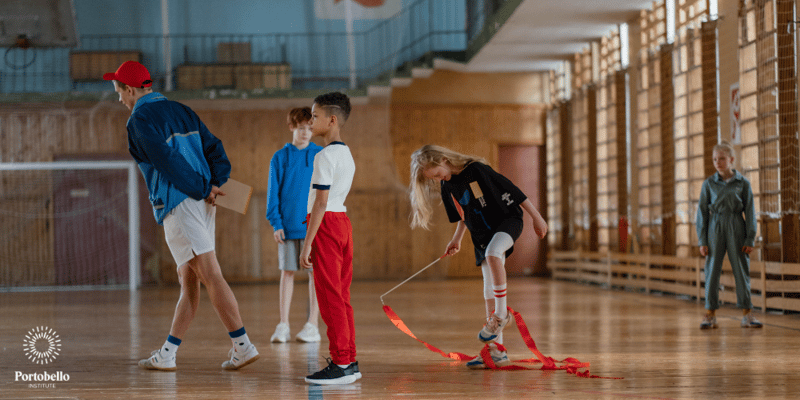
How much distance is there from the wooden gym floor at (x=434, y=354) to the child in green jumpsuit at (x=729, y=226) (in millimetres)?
308

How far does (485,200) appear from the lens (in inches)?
153

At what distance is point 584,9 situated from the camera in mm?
9562

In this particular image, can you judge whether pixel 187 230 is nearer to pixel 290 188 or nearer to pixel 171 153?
pixel 171 153

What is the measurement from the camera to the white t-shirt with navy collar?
3.25 meters

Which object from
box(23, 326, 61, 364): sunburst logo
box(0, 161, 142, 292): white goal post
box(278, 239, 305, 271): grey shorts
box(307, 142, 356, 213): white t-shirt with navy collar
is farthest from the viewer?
box(0, 161, 142, 292): white goal post

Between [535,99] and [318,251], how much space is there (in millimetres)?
10429

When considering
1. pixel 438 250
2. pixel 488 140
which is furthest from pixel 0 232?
pixel 488 140

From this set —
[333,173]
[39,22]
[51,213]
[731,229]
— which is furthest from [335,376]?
[51,213]

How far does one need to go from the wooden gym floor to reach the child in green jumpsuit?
308 millimetres

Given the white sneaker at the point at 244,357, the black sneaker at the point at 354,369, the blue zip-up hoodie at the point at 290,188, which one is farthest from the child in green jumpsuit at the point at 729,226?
the white sneaker at the point at 244,357

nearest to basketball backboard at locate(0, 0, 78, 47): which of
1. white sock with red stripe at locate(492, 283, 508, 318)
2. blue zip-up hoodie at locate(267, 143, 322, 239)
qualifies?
blue zip-up hoodie at locate(267, 143, 322, 239)

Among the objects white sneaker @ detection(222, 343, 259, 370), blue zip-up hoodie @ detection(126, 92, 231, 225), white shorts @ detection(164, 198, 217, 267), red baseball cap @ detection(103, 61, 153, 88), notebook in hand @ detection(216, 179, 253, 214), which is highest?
red baseball cap @ detection(103, 61, 153, 88)

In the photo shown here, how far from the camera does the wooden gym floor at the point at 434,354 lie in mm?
3250

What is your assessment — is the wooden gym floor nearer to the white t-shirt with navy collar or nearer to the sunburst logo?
the sunburst logo
